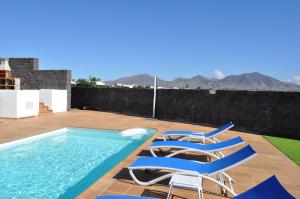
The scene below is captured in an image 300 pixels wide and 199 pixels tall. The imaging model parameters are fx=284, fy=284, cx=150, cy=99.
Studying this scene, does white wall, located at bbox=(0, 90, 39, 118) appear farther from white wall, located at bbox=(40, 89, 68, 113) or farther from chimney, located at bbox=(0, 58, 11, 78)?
chimney, located at bbox=(0, 58, 11, 78)

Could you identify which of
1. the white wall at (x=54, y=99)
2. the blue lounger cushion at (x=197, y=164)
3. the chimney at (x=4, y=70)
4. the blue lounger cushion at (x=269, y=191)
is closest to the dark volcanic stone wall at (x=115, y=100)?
the white wall at (x=54, y=99)

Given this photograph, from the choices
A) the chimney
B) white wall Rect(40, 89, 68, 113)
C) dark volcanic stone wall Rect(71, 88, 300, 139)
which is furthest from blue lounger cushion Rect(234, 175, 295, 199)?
the chimney

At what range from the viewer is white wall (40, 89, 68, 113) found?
59.4 feet

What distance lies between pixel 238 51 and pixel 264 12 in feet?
92.3

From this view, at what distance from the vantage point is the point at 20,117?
49.0 ft

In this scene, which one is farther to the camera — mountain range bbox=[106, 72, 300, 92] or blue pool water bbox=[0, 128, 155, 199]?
mountain range bbox=[106, 72, 300, 92]

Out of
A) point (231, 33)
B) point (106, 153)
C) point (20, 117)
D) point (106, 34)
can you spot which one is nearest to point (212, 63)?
point (231, 33)

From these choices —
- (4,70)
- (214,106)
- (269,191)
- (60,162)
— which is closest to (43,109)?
(4,70)

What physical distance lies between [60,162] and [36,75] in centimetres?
1437

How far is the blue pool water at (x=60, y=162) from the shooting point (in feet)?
19.0

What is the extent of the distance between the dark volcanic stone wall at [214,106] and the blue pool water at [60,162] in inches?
197

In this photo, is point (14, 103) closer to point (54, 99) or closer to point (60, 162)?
point (54, 99)

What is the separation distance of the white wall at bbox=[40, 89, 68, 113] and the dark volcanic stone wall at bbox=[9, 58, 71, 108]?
0.65m

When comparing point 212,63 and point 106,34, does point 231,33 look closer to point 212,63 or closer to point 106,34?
point 106,34
